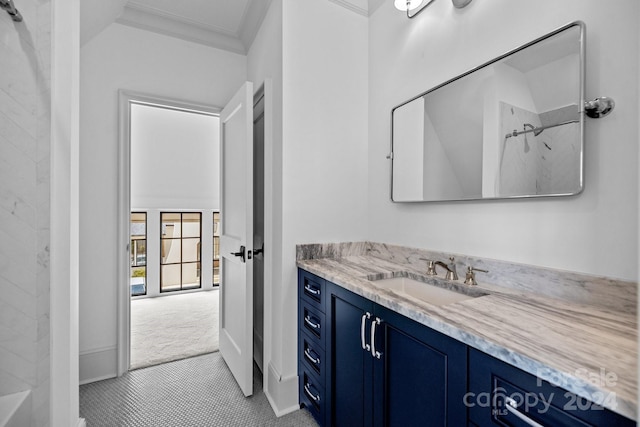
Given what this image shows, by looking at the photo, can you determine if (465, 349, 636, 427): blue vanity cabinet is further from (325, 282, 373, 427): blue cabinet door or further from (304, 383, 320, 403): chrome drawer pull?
(304, 383, 320, 403): chrome drawer pull

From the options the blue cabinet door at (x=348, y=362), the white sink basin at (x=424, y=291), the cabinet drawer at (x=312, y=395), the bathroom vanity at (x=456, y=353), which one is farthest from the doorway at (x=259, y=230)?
the white sink basin at (x=424, y=291)

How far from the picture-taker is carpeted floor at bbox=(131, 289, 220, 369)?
2529 mm

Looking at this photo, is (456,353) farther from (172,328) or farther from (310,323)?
(172,328)

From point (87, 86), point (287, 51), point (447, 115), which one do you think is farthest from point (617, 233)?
point (87, 86)

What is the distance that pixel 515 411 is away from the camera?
27.0 inches

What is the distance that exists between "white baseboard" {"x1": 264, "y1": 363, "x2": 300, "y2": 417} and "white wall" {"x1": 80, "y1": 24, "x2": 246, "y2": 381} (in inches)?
51.3

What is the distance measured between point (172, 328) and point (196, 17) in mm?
2937

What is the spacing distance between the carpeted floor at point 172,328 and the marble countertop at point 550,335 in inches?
83.4

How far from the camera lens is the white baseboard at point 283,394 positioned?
5.82 ft

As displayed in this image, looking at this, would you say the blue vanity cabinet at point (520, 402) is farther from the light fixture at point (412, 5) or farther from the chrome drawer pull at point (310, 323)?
the light fixture at point (412, 5)

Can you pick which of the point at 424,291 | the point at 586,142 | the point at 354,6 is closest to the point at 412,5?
the point at 354,6

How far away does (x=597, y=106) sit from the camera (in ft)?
3.25

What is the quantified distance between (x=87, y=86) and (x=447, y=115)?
97.4 inches

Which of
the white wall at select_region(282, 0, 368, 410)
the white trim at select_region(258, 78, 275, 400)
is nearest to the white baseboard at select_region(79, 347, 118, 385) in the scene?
the white trim at select_region(258, 78, 275, 400)
